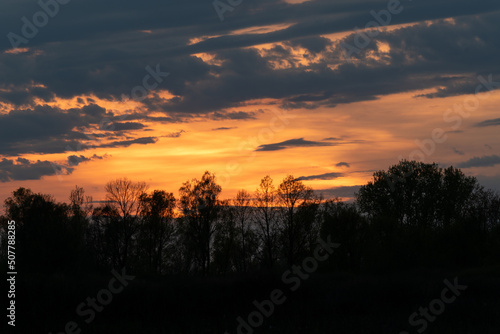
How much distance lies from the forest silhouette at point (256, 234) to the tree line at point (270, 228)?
13 centimetres

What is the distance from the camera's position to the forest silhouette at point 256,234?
51.4m

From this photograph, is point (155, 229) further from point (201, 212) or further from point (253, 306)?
point (253, 306)

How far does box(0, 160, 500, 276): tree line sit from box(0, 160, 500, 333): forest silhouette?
0.13 metres

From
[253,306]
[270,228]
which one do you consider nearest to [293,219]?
[270,228]

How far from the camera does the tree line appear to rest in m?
58.5

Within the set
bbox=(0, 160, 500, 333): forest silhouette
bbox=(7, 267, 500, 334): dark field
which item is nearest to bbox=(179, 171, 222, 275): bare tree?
bbox=(0, 160, 500, 333): forest silhouette

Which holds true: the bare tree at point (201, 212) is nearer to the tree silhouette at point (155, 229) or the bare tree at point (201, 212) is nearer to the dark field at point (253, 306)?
the tree silhouette at point (155, 229)

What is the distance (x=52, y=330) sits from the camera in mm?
34812

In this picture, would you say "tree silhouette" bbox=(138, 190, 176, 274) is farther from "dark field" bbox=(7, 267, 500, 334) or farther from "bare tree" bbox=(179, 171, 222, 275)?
"dark field" bbox=(7, 267, 500, 334)

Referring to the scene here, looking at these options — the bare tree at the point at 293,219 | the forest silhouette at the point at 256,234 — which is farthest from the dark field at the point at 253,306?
the bare tree at the point at 293,219

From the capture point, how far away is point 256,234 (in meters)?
76.1

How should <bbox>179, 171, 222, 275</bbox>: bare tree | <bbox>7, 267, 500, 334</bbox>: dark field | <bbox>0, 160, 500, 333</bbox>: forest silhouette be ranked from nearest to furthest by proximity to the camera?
<bbox>7, 267, 500, 334</bbox>: dark field < <bbox>0, 160, 500, 333</bbox>: forest silhouette < <bbox>179, 171, 222, 275</bbox>: bare tree

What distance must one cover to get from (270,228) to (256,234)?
110 inches

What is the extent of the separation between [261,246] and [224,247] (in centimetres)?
486
